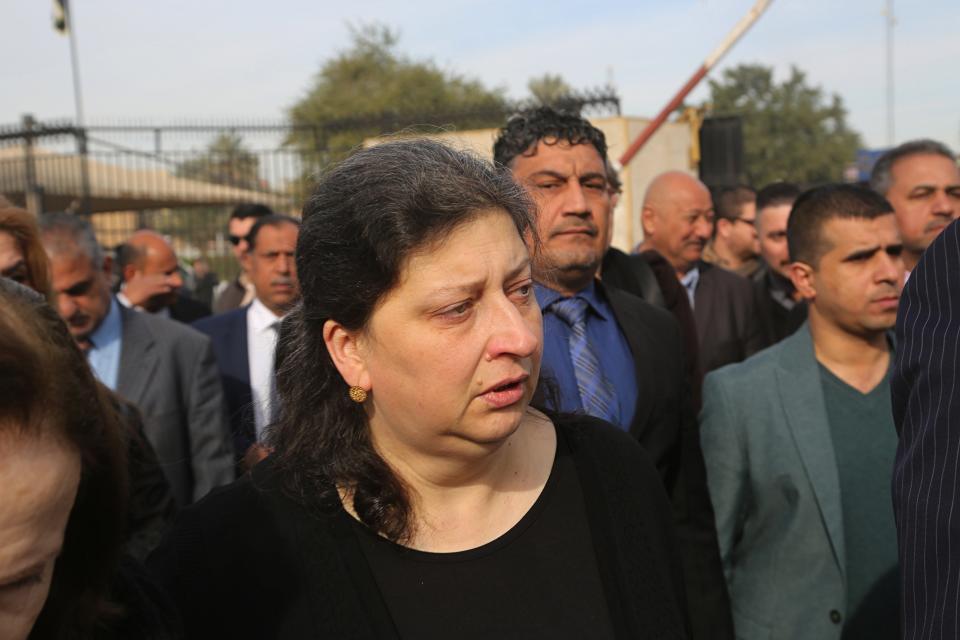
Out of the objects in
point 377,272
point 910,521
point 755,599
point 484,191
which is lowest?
point 755,599

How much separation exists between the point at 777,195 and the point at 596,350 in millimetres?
4172

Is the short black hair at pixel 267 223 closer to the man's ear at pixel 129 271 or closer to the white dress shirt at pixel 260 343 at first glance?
the white dress shirt at pixel 260 343

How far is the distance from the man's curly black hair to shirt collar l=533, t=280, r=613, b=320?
493 mm

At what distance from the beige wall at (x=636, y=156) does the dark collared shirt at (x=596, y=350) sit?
28.4 feet

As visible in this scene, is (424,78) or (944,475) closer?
(944,475)

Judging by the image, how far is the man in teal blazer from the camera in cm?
326

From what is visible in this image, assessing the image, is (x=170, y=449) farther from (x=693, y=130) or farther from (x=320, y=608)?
(x=693, y=130)

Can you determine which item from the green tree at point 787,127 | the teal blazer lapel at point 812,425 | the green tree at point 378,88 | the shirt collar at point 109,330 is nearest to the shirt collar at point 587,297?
the teal blazer lapel at point 812,425

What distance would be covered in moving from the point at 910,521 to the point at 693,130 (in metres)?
11.5

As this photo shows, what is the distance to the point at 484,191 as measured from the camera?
208 cm

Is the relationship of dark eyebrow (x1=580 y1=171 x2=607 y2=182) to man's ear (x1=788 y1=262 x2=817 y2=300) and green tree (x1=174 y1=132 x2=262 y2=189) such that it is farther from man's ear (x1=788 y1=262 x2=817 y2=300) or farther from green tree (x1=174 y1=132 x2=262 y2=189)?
green tree (x1=174 y1=132 x2=262 y2=189)

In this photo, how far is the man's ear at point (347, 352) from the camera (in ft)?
6.90

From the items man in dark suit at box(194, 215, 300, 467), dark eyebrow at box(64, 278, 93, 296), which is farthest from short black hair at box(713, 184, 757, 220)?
dark eyebrow at box(64, 278, 93, 296)

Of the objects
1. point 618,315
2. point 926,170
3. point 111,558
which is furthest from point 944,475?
point 926,170
